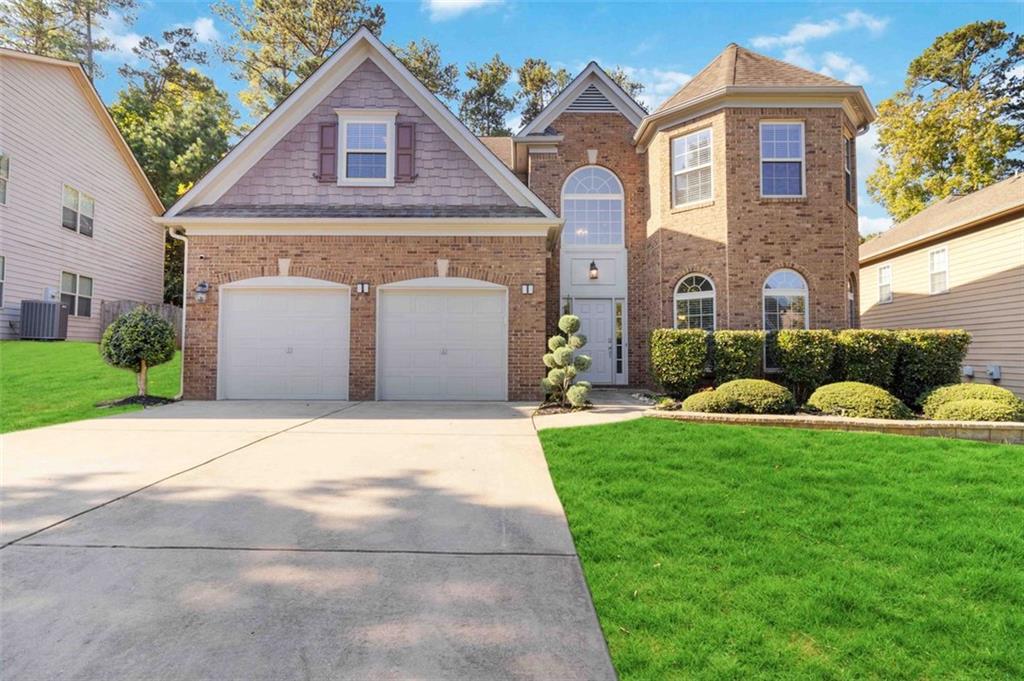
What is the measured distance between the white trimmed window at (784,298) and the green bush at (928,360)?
2.30m

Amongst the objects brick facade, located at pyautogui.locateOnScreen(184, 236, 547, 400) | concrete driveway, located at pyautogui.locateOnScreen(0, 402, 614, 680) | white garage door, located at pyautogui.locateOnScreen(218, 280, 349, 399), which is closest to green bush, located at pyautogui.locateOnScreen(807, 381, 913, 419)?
brick facade, located at pyautogui.locateOnScreen(184, 236, 547, 400)

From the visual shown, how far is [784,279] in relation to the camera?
10.9 metres

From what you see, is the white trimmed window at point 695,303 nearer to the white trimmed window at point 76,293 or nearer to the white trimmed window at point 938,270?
the white trimmed window at point 938,270

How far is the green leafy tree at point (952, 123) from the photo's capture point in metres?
18.9

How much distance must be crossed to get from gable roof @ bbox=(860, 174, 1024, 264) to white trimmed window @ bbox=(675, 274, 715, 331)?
6676 mm

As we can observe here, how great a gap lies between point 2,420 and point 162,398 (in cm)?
230

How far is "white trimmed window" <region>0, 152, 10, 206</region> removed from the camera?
13.2 meters

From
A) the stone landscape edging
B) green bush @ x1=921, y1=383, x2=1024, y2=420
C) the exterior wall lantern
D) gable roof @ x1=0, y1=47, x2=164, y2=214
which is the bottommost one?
the stone landscape edging

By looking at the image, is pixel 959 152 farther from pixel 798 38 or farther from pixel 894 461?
pixel 894 461

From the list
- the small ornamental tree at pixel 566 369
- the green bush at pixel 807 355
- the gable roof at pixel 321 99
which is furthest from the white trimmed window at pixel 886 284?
the gable roof at pixel 321 99

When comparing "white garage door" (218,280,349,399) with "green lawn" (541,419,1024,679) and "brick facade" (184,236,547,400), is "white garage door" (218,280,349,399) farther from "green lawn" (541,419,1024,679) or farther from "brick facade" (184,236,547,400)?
"green lawn" (541,419,1024,679)

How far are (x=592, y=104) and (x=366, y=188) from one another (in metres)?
7.02

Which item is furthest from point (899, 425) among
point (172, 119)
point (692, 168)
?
point (172, 119)

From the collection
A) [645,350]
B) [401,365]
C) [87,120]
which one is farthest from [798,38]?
[87,120]
